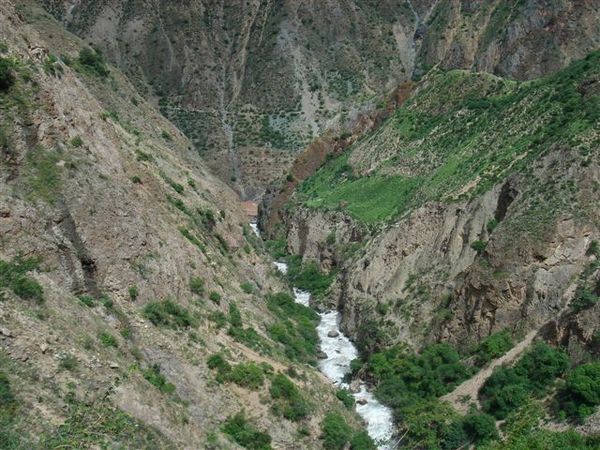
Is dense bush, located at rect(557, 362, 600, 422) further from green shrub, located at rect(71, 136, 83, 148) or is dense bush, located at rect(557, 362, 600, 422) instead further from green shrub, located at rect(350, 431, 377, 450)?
green shrub, located at rect(71, 136, 83, 148)

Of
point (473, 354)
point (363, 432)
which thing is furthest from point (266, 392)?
point (473, 354)

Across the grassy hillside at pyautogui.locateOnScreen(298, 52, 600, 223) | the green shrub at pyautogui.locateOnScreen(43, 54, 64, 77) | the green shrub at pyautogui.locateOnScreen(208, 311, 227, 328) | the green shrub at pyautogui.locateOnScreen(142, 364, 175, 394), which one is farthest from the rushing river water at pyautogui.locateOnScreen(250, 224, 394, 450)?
the green shrub at pyautogui.locateOnScreen(43, 54, 64, 77)

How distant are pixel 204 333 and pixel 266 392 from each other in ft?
16.9

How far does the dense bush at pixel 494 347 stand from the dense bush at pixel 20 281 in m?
28.3

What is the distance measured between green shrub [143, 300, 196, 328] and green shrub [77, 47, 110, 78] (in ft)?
106

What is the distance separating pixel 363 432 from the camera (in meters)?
43.1

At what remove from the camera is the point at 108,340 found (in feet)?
108

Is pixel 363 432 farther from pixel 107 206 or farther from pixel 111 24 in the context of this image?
pixel 111 24

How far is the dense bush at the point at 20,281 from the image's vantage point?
1195 inches

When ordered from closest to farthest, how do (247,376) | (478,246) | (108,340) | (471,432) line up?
(108,340) → (247,376) → (471,432) → (478,246)

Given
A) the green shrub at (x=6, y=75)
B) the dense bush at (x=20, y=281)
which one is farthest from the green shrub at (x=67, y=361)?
the green shrub at (x=6, y=75)

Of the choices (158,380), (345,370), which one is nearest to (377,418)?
(345,370)

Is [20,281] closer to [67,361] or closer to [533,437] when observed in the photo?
[67,361]

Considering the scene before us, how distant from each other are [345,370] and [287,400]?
52.6 feet
